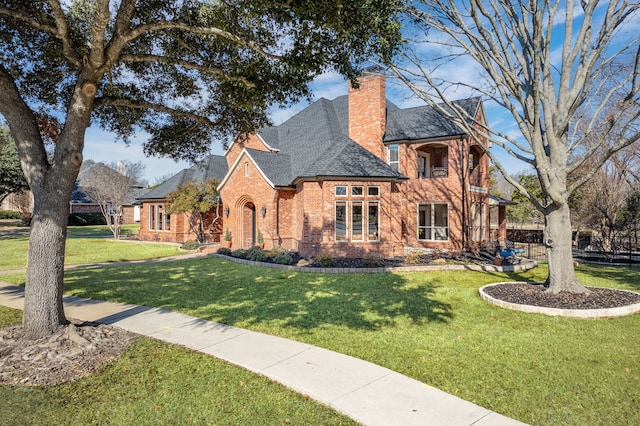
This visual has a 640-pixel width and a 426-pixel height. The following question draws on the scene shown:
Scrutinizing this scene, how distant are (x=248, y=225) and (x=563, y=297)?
681 inches

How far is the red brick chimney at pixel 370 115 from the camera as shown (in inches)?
834

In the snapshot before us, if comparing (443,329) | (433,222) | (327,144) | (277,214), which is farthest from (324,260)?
(327,144)

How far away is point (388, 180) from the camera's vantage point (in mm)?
18109

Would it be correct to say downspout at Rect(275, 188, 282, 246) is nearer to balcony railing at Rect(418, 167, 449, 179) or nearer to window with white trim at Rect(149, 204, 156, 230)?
balcony railing at Rect(418, 167, 449, 179)

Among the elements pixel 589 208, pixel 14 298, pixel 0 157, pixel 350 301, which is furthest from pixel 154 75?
pixel 0 157

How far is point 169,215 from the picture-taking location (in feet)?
93.3

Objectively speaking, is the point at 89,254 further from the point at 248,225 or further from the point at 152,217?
the point at 248,225

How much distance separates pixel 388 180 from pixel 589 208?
15.7 meters

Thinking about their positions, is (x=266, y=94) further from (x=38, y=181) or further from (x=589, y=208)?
(x=589, y=208)

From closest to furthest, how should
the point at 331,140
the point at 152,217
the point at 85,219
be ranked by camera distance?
the point at 331,140, the point at 152,217, the point at 85,219

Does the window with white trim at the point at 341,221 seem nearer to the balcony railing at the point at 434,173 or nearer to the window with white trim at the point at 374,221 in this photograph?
the window with white trim at the point at 374,221

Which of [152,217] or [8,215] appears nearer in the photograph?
[152,217]

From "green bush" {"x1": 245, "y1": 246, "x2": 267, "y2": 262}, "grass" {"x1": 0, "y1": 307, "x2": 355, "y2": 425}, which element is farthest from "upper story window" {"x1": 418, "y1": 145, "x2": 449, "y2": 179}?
"grass" {"x1": 0, "y1": 307, "x2": 355, "y2": 425}

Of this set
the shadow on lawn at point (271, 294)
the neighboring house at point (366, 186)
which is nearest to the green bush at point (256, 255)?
the shadow on lawn at point (271, 294)
